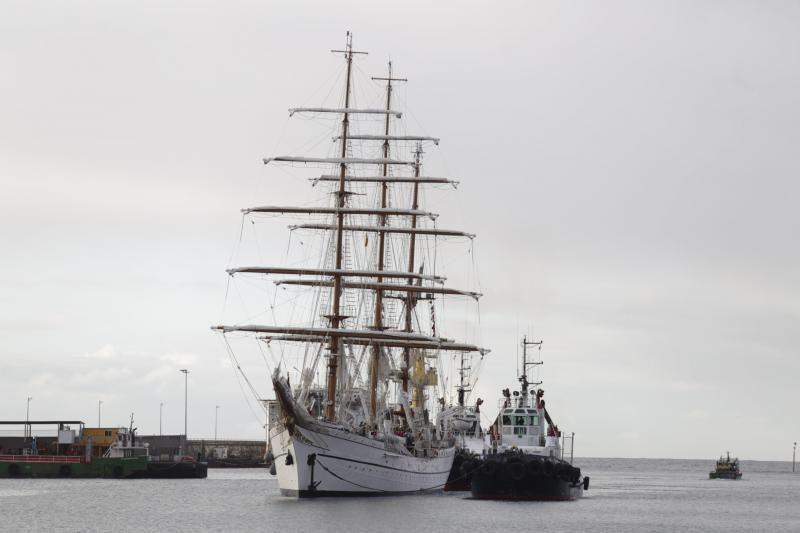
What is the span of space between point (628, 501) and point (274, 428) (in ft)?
128

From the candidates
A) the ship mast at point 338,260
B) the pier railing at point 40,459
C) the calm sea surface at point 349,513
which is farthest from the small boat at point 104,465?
the ship mast at point 338,260

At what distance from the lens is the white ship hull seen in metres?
93.6

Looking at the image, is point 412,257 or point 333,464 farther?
point 412,257

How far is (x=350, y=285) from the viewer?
109062mm

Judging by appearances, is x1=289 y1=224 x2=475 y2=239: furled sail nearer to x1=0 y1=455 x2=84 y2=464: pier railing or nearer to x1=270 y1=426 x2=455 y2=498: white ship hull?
x1=270 y1=426 x2=455 y2=498: white ship hull

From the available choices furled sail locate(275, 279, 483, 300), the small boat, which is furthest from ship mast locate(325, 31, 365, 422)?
the small boat

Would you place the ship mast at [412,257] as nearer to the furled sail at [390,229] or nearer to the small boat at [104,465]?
the furled sail at [390,229]

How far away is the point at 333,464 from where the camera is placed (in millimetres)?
94938

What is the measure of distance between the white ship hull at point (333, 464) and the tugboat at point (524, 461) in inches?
289

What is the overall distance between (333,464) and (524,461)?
14.3 metres

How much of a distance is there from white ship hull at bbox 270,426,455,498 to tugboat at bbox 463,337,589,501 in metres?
7.33

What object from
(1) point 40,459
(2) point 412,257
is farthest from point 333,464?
(1) point 40,459

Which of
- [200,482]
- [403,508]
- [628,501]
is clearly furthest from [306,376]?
[200,482]

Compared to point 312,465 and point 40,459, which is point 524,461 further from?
point 40,459
